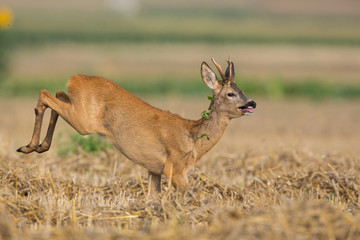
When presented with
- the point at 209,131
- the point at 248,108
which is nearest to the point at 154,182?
the point at 209,131

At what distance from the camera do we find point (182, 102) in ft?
86.6

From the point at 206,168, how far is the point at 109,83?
10.3ft

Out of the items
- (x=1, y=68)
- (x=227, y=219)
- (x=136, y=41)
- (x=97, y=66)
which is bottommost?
(x=227, y=219)

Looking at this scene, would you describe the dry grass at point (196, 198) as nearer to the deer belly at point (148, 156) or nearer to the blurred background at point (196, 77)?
the deer belly at point (148, 156)

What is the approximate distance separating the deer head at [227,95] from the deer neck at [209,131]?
0.10 meters

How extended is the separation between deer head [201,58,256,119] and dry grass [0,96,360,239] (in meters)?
1.20

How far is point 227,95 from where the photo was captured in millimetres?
9305

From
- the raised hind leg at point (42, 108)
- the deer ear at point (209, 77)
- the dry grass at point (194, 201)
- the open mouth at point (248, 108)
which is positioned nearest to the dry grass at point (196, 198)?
the dry grass at point (194, 201)

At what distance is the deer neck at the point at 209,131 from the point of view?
9.42m

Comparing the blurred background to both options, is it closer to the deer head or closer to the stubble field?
the stubble field

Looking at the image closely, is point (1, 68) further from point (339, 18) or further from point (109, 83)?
point (339, 18)

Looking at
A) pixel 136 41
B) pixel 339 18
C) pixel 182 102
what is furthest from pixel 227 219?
pixel 339 18

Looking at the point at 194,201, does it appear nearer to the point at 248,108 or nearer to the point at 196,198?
the point at 196,198

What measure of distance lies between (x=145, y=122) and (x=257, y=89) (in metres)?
21.2
